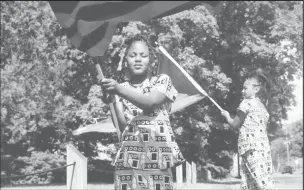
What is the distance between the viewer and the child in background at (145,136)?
15.7 ft

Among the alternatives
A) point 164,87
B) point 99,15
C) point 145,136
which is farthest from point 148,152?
point 99,15

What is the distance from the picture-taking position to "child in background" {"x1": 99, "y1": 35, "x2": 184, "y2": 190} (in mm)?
4781

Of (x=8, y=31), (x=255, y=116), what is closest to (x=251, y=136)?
(x=255, y=116)

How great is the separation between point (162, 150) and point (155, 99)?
426 millimetres

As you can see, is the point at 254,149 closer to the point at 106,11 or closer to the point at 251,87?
the point at 251,87

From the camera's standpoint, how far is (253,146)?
8.27 m

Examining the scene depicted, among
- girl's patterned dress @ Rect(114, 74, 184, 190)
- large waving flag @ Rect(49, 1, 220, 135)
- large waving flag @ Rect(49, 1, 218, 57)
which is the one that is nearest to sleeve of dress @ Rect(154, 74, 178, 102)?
girl's patterned dress @ Rect(114, 74, 184, 190)

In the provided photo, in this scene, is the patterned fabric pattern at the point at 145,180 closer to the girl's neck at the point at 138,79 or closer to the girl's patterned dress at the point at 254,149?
the girl's neck at the point at 138,79

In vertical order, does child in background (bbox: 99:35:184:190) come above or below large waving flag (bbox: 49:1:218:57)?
below

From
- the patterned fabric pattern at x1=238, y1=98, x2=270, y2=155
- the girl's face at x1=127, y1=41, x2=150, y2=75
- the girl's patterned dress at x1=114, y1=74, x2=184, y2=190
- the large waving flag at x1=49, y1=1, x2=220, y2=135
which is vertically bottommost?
the girl's patterned dress at x1=114, y1=74, x2=184, y2=190

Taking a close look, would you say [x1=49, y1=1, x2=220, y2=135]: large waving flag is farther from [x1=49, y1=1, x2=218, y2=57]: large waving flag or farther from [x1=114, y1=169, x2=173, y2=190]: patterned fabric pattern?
[x1=114, y1=169, x2=173, y2=190]: patterned fabric pattern

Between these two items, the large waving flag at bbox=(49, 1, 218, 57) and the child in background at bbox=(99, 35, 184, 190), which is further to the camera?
the child in background at bbox=(99, 35, 184, 190)

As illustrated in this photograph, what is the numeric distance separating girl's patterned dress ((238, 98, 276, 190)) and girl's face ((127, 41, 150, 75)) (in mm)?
3681

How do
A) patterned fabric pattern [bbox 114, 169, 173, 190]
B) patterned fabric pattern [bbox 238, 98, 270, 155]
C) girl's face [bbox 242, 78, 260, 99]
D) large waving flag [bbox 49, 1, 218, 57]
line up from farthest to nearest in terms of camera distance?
girl's face [bbox 242, 78, 260, 99] → patterned fabric pattern [bbox 238, 98, 270, 155] → patterned fabric pattern [bbox 114, 169, 173, 190] → large waving flag [bbox 49, 1, 218, 57]
